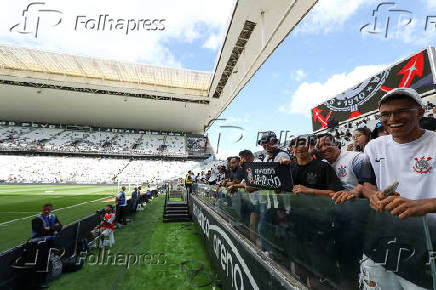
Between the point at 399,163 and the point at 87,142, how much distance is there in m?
50.8

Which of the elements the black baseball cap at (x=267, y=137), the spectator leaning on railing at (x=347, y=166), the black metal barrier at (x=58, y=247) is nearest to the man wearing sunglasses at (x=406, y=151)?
the spectator leaning on railing at (x=347, y=166)

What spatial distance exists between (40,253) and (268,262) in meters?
4.28

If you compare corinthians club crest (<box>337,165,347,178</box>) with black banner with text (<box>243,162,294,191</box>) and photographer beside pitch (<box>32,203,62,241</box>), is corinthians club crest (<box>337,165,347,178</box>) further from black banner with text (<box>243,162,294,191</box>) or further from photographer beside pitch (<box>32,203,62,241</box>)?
photographer beside pitch (<box>32,203,62,241</box>)

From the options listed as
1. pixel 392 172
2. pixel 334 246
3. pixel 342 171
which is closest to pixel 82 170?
pixel 342 171

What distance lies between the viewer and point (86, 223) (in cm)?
598

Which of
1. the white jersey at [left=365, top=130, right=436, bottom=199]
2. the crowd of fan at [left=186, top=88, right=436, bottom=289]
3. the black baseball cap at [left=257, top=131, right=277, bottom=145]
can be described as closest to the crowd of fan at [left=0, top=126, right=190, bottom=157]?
the black baseball cap at [left=257, top=131, right=277, bottom=145]

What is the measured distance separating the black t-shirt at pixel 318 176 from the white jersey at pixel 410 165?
1.71 feet

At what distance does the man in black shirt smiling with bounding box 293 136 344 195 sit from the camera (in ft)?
6.69

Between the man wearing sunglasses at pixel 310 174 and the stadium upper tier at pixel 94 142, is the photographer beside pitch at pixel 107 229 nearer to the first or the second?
the man wearing sunglasses at pixel 310 174

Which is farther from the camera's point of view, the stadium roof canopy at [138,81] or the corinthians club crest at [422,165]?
the stadium roof canopy at [138,81]

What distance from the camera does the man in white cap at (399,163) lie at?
3.59ft

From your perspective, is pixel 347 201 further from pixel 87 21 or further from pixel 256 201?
pixel 87 21

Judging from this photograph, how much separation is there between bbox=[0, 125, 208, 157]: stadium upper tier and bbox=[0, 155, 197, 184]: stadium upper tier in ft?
7.01

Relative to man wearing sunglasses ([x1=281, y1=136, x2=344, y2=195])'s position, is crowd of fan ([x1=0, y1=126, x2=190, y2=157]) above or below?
above
